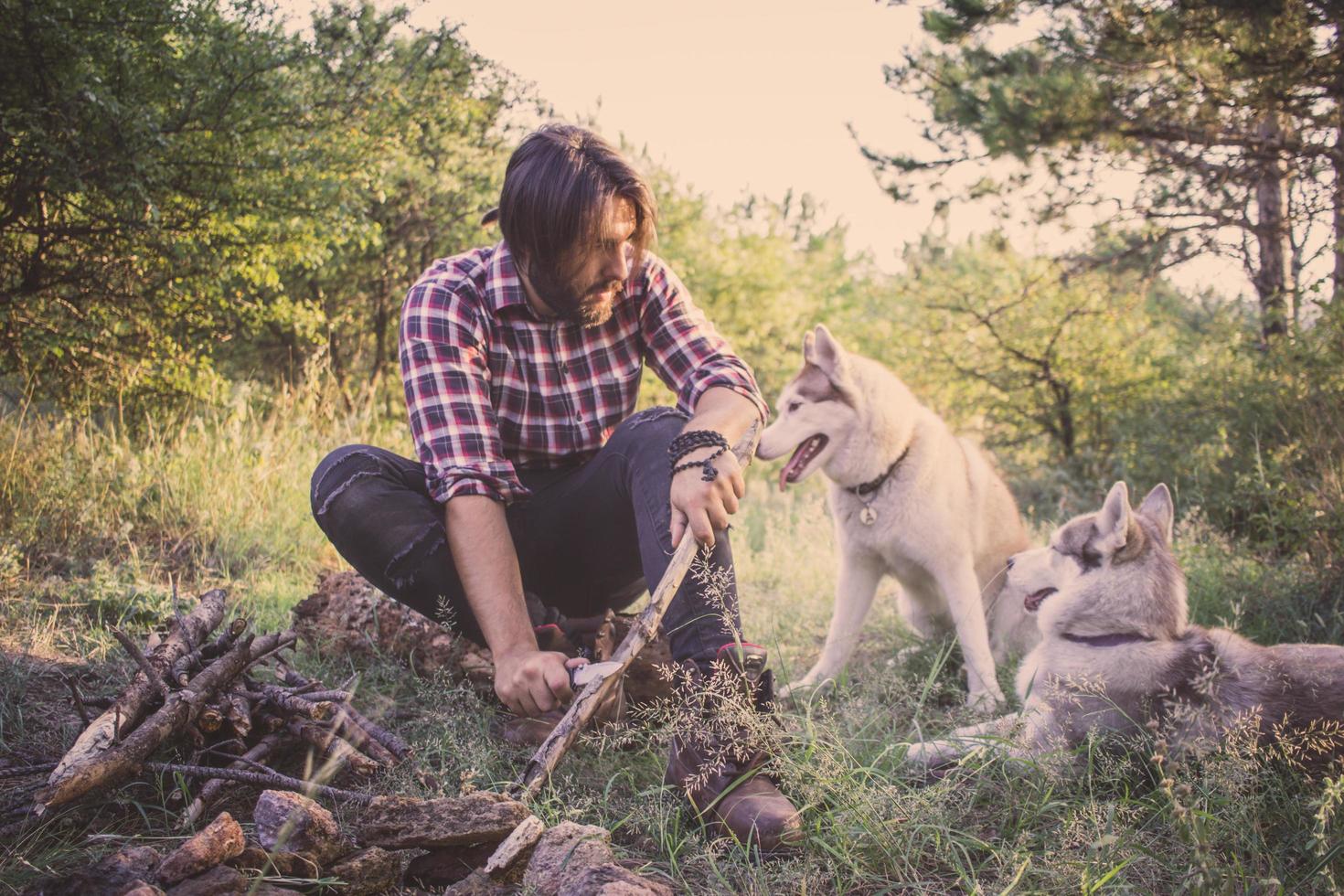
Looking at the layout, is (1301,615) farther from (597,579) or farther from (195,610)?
(195,610)

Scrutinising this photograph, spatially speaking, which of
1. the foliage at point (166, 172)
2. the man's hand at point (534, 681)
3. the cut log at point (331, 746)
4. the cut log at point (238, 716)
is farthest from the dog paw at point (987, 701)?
the foliage at point (166, 172)

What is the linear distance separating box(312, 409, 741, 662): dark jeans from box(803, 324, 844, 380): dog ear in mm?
1309

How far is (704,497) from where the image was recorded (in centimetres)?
217

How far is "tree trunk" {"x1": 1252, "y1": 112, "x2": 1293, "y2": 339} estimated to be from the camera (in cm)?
580

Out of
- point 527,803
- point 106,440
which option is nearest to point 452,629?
point 527,803

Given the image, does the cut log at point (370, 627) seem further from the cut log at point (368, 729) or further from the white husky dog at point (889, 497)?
the white husky dog at point (889, 497)

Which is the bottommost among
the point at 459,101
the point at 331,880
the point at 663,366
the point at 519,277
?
the point at 331,880

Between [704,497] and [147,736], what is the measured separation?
1368mm

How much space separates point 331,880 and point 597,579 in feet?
4.38

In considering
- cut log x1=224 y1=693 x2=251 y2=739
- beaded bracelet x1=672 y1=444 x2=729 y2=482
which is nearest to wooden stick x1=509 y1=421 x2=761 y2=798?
beaded bracelet x1=672 y1=444 x2=729 y2=482

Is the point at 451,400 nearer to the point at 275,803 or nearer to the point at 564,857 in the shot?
the point at 275,803

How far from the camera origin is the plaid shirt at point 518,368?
238cm

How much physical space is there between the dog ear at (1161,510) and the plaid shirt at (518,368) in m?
1.40

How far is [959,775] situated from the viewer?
205cm
